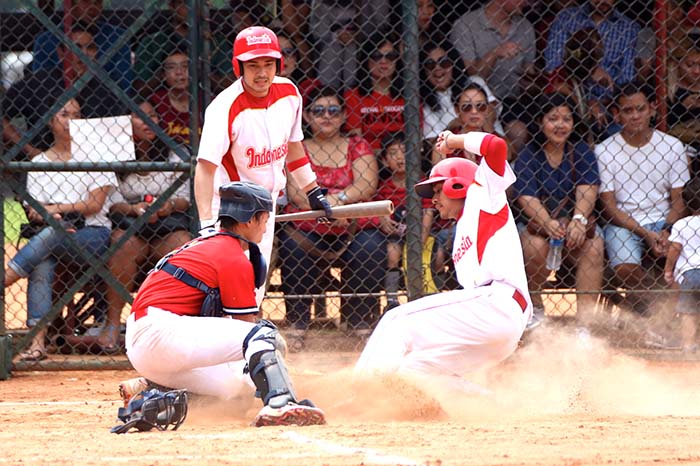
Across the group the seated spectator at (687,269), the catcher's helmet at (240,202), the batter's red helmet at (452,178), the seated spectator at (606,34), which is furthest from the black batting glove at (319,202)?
the seated spectator at (687,269)

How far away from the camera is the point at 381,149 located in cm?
745

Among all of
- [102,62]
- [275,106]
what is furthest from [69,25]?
[275,106]

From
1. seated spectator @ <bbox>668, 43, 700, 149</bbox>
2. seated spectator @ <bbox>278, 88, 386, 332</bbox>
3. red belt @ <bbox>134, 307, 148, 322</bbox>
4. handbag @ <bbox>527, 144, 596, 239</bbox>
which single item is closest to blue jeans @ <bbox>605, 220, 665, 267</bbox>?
handbag @ <bbox>527, 144, 596, 239</bbox>

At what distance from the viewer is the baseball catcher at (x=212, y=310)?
4.66 meters

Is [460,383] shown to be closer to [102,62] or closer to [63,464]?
[63,464]

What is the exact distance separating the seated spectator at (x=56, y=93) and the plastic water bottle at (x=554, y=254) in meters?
3.04

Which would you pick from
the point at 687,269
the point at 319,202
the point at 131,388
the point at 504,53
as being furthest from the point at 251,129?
the point at 687,269

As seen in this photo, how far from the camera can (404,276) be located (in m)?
7.24

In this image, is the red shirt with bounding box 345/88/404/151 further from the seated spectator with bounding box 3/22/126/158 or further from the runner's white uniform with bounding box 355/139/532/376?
the runner's white uniform with bounding box 355/139/532/376

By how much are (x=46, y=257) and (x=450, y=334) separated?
306 cm

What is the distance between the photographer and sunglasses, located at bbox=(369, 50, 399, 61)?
24.1ft

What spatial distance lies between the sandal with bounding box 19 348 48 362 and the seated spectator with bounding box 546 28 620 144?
3874 millimetres

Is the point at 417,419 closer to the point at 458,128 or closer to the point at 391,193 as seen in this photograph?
the point at 391,193

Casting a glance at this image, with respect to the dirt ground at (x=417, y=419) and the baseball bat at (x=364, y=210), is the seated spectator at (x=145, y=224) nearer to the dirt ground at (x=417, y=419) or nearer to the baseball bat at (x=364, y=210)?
the dirt ground at (x=417, y=419)
